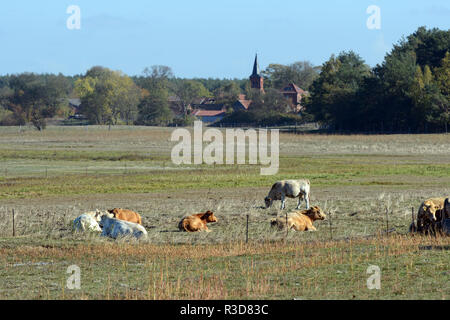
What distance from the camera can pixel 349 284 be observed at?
14.3 m

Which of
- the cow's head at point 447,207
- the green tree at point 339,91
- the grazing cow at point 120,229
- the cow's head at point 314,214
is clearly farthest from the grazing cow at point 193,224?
the green tree at point 339,91

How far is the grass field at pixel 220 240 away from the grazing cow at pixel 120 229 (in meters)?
0.43

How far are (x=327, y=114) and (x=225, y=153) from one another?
46857 millimetres

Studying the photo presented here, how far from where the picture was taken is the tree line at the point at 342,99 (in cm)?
10200

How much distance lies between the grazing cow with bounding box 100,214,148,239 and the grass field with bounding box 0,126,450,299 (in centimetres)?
43

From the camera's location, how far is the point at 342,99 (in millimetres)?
111438

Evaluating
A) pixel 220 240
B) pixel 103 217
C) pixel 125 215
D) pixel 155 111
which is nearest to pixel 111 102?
pixel 155 111

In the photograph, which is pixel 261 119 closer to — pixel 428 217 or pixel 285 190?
pixel 285 190

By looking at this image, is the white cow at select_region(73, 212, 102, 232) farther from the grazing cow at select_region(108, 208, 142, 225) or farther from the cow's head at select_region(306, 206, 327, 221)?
the cow's head at select_region(306, 206, 327, 221)

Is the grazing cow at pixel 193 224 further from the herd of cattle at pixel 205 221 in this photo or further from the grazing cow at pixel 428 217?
the grazing cow at pixel 428 217

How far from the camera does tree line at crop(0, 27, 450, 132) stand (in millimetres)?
102000

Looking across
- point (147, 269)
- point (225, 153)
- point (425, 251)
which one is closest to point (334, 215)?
point (425, 251)

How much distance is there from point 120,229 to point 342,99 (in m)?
92.3
